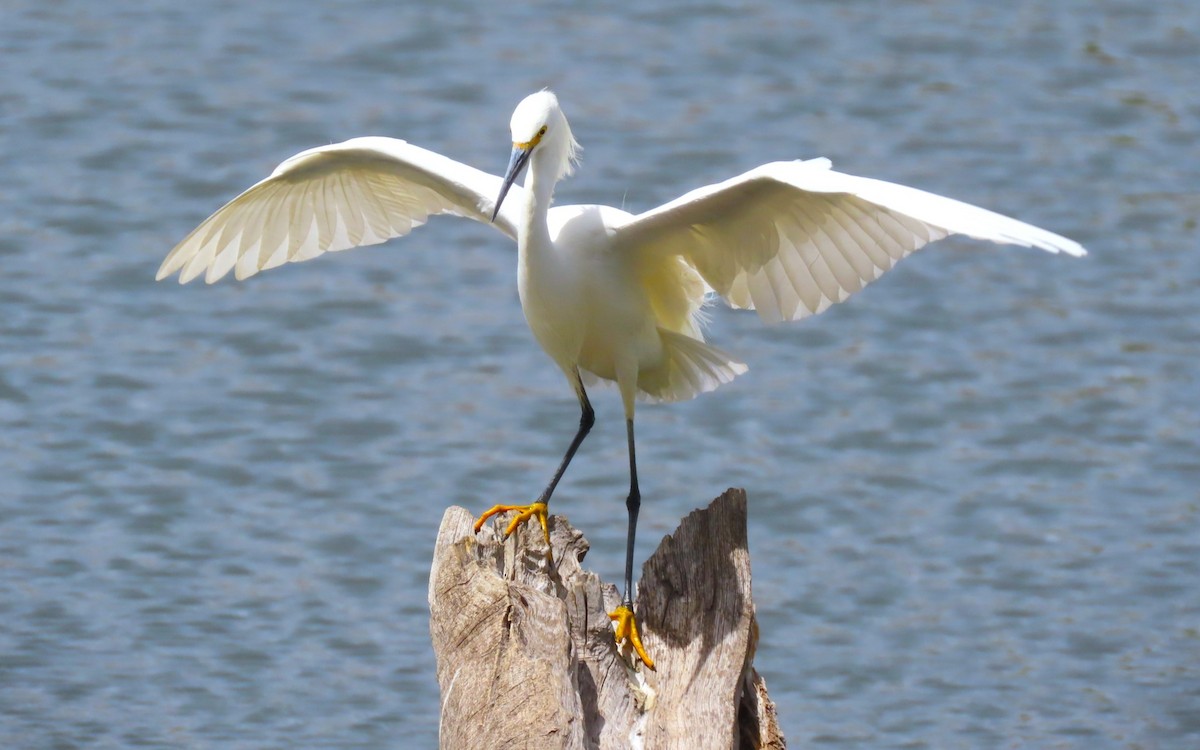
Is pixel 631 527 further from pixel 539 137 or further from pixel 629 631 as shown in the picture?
pixel 539 137

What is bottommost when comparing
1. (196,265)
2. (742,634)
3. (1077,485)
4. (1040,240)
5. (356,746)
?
(356,746)

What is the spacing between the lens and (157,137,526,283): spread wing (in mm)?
7180

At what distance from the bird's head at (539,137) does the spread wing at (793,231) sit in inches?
14.0

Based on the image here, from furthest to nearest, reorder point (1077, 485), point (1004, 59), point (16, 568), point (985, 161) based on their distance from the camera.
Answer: point (1004, 59) → point (985, 161) → point (1077, 485) → point (16, 568)

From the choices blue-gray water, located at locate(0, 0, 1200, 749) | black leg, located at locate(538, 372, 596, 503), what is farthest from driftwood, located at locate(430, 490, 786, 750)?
blue-gray water, located at locate(0, 0, 1200, 749)

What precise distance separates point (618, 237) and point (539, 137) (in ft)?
1.49

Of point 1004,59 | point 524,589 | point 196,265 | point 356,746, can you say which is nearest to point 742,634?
point 524,589

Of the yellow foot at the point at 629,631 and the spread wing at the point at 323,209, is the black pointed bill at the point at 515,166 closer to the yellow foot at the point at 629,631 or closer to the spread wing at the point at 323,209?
the spread wing at the point at 323,209

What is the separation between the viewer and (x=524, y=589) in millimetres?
5906

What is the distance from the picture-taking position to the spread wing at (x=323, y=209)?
7.18m

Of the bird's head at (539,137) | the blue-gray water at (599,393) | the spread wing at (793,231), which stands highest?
the bird's head at (539,137)

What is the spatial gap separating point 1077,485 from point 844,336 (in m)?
2.19

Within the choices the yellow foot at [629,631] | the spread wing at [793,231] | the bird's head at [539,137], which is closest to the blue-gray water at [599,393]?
the yellow foot at [629,631]

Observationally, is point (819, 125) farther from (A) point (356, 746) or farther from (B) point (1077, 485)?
(A) point (356, 746)
